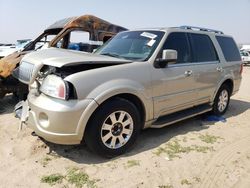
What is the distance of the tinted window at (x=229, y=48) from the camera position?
6.16m

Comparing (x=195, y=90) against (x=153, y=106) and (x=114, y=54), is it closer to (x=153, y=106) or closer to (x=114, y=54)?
(x=153, y=106)

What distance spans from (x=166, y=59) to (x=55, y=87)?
1.67 meters

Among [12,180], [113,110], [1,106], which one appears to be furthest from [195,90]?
[1,106]

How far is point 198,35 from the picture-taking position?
5496 mm

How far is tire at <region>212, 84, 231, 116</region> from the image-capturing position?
19.9 feet

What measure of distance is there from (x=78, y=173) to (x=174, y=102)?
1.99 meters

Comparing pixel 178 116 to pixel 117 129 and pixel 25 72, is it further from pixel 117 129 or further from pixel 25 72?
pixel 25 72

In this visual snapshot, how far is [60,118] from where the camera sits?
3471 mm

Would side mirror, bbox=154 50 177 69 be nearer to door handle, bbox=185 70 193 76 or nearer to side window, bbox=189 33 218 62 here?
door handle, bbox=185 70 193 76

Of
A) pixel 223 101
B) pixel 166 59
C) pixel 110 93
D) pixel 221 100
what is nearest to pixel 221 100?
pixel 221 100

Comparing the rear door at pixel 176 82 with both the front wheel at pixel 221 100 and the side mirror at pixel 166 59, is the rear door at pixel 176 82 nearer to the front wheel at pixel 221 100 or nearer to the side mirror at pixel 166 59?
the side mirror at pixel 166 59

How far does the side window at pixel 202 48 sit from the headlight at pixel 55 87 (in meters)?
2.64

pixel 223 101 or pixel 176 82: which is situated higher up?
pixel 176 82

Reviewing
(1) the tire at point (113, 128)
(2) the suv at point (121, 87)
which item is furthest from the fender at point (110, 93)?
(1) the tire at point (113, 128)
